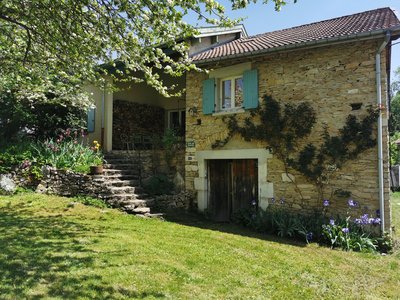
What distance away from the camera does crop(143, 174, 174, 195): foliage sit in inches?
386

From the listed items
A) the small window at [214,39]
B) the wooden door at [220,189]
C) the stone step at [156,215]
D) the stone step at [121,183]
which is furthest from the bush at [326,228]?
the small window at [214,39]

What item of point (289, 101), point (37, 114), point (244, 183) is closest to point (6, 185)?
point (37, 114)

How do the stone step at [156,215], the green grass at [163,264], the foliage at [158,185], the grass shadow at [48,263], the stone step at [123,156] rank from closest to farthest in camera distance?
1. the grass shadow at [48,263]
2. the green grass at [163,264]
3. the stone step at [156,215]
4. the foliage at [158,185]
5. the stone step at [123,156]

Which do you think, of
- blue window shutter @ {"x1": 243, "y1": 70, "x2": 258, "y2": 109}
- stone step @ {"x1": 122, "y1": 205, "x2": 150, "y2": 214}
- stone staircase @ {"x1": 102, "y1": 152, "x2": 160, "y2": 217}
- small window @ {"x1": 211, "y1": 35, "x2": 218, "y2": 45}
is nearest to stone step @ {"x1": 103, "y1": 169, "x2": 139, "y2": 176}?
stone staircase @ {"x1": 102, "y1": 152, "x2": 160, "y2": 217}

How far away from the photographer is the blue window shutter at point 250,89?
8.70 m

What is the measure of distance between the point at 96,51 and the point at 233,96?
4082mm

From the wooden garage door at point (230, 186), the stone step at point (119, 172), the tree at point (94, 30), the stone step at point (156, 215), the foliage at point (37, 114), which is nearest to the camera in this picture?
the tree at point (94, 30)

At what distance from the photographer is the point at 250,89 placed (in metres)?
8.76

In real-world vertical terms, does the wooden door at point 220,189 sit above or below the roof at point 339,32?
below

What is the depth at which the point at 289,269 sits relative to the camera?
506 centimetres

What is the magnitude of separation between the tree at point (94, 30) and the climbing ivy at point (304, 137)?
2.73m

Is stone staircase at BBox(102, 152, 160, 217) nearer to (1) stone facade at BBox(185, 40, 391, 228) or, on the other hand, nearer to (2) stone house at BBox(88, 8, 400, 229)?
(2) stone house at BBox(88, 8, 400, 229)

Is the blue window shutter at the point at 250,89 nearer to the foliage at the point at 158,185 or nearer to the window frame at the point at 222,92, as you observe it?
the window frame at the point at 222,92

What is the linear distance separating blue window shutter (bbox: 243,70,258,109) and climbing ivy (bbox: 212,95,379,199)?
0.23 meters
